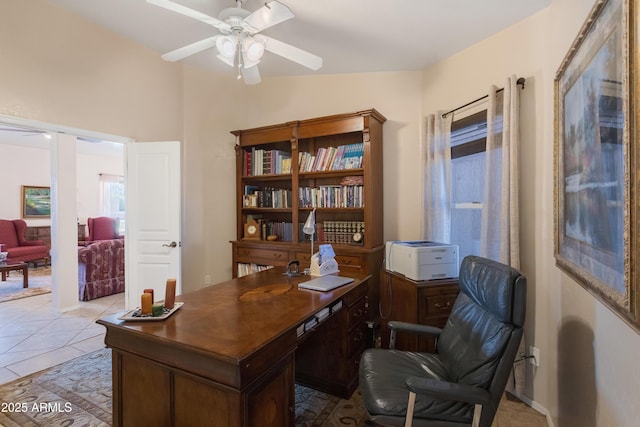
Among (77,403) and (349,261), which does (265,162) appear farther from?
(77,403)

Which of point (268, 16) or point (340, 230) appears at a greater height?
point (268, 16)

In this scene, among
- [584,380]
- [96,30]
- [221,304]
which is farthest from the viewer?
[96,30]

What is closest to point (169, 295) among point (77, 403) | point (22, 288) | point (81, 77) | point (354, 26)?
point (77, 403)

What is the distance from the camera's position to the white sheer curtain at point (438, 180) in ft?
8.79

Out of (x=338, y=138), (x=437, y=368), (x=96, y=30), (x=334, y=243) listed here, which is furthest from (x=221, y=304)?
(x=96, y=30)

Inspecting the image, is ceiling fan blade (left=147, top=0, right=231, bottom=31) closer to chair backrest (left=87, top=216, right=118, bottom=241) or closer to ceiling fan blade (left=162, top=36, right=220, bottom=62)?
ceiling fan blade (left=162, top=36, right=220, bottom=62)

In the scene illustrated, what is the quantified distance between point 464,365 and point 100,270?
183 inches

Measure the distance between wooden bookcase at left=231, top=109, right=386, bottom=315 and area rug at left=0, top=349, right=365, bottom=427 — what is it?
1004 mm

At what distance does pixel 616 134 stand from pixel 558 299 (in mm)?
1117

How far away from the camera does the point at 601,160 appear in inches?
43.6

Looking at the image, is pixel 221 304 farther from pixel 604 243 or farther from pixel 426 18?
pixel 426 18

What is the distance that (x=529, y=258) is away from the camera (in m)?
2.07

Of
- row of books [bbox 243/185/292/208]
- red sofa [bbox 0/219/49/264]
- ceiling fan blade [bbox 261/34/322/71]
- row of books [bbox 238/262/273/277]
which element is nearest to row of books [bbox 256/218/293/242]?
row of books [bbox 243/185/292/208]

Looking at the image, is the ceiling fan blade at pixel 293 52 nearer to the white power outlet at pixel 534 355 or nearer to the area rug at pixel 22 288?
the white power outlet at pixel 534 355
